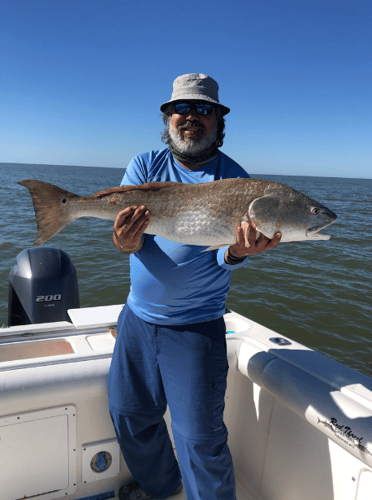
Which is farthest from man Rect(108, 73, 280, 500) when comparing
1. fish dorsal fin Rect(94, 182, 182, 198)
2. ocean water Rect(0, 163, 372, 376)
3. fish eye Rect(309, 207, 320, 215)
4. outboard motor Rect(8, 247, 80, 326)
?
ocean water Rect(0, 163, 372, 376)

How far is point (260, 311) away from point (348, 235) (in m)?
12.1

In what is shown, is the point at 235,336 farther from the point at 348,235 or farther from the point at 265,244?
the point at 348,235

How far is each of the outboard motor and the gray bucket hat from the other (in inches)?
117

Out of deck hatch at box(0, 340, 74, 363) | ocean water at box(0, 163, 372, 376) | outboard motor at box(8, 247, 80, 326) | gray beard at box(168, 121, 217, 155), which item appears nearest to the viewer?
gray beard at box(168, 121, 217, 155)

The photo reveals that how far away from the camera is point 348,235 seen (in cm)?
2017

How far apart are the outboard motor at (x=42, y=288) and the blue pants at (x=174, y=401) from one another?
2159 mm

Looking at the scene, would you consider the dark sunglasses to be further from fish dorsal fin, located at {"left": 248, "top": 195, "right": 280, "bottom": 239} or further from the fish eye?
the fish eye

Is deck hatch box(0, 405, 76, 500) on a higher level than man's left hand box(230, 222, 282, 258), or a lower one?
lower

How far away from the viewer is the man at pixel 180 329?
2523mm

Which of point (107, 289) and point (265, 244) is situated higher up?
point (265, 244)

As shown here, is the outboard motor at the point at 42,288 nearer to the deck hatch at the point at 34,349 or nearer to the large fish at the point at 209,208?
the deck hatch at the point at 34,349

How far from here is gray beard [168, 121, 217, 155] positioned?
2.82 metres

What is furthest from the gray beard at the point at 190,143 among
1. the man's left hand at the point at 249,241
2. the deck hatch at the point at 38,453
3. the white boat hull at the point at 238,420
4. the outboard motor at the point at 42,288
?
the outboard motor at the point at 42,288

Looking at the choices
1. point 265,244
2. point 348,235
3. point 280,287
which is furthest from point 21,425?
point 348,235
